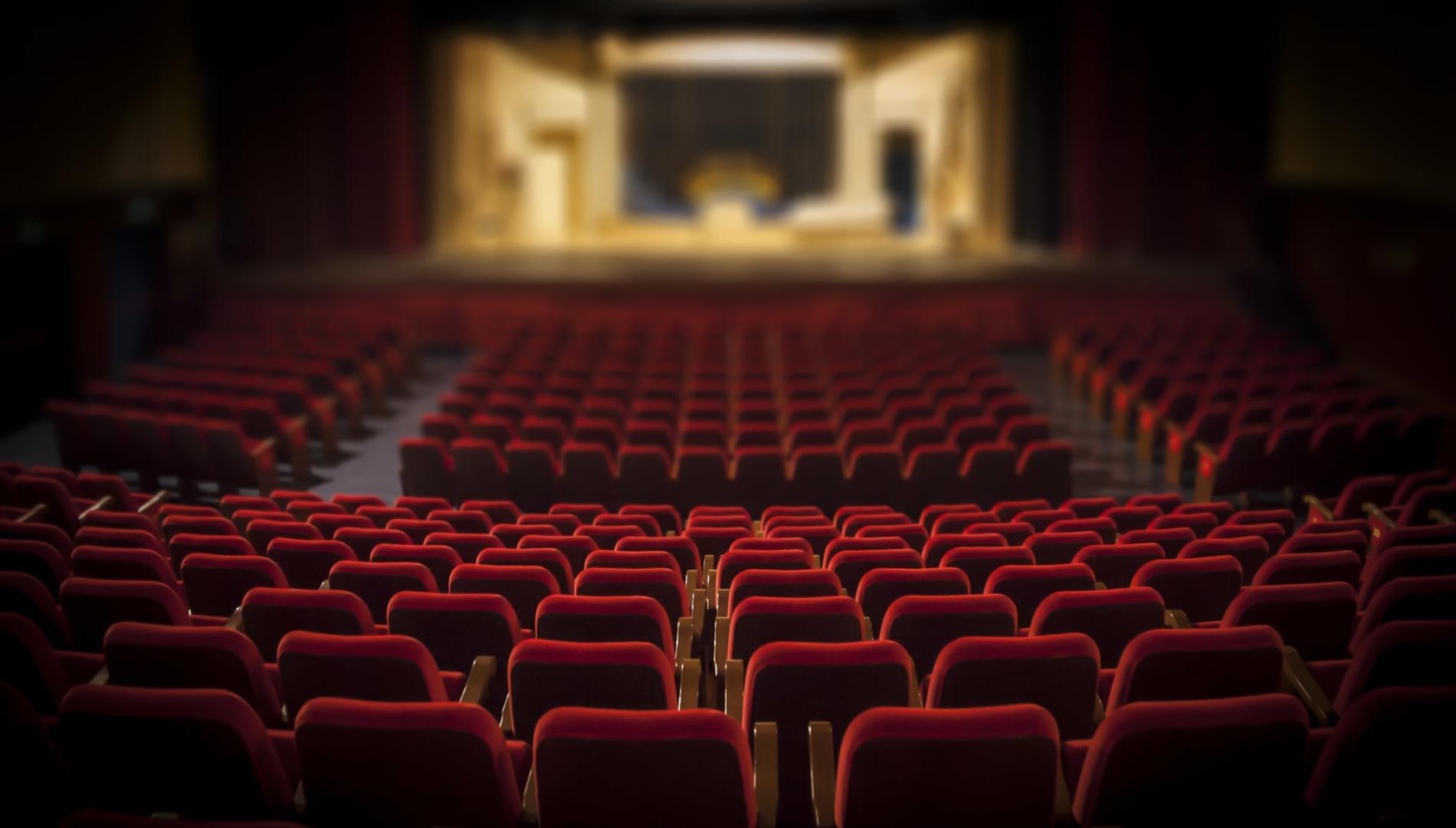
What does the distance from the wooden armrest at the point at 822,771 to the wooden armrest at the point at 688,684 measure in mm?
484

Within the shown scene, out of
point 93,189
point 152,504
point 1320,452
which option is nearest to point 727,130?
point 93,189

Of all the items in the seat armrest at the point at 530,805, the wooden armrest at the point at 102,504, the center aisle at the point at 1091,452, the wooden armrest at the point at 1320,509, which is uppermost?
the wooden armrest at the point at 102,504

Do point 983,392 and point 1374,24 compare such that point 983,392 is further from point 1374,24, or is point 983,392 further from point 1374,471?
point 1374,24

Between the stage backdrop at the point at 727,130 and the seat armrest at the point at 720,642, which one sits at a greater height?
the stage backdrop at the point at 727,130

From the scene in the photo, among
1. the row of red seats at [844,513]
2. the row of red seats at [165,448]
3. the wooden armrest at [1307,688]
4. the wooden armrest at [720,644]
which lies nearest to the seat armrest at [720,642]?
the wooden armrest at [720,644]

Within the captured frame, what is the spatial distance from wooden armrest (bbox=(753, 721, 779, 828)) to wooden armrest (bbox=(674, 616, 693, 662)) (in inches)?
28.8

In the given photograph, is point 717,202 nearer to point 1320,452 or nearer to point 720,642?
point 1320,452

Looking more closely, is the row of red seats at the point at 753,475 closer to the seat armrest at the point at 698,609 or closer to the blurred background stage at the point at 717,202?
the seat armrest at the point at 698,609

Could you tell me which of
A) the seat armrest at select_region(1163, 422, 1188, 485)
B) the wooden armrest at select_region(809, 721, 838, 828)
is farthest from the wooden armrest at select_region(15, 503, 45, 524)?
the seat armrest at select_region(1163, 422, 1188, 485)

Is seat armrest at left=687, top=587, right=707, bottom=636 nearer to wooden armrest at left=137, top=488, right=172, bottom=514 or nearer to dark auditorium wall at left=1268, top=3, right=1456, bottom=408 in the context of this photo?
wooden armrest at left=137, top=488, right=172, bottom=514

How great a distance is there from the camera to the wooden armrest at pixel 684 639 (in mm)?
3432

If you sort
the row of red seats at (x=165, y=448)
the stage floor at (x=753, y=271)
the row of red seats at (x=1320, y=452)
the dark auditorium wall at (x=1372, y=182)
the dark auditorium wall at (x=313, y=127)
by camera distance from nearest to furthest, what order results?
the row of red seats at (x=1320, y=452) < the row of red seats at (x=165, y=448) < the dark auditorium wall at (x=1372, y=182) < the stage floor at (x=753, y=271) < the dark auditorium wall at (x=313, y=127)

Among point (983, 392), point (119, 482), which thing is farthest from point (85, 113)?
point (983, 392)

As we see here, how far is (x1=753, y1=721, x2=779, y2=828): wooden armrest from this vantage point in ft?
7.89
